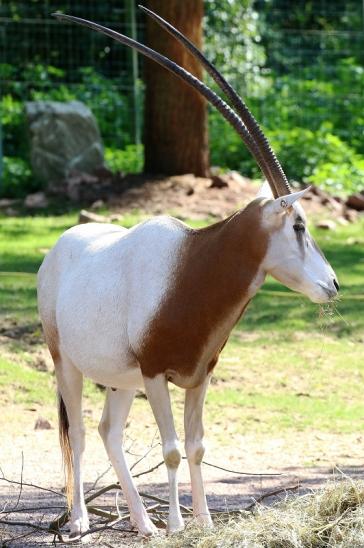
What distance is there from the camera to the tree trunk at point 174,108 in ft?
44.6

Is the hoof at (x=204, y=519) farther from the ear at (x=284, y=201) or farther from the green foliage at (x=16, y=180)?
the green foliage at (x=16, y=180)

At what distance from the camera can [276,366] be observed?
868 cm

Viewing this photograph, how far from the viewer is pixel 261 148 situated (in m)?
4.80

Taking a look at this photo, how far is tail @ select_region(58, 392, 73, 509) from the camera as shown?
5.35 metres

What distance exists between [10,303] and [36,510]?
4.09 metres

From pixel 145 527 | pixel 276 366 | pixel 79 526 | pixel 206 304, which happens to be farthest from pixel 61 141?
pixel 206 304

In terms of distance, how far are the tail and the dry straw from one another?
2.88 feet

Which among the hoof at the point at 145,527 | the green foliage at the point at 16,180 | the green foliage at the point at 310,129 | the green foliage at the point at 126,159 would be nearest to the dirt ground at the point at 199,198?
the green foliage at the point at 310,129

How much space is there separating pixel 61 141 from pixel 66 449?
9675 millimetres

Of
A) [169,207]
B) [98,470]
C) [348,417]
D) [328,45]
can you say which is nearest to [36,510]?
[98,470]

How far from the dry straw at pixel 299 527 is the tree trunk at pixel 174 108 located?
31.1 feet

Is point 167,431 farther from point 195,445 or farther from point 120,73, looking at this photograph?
point 120,73

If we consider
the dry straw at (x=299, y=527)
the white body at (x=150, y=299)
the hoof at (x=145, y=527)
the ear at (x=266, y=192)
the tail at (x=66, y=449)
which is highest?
the ear at (x=266, y=192)

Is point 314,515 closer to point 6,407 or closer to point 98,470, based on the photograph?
point 98,470
